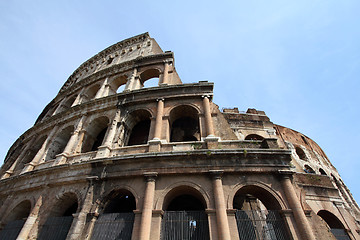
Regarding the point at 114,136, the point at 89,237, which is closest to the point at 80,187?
the point at 89,237

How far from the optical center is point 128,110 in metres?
10.2

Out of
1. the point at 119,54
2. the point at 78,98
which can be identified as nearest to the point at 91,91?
the point at 78,98

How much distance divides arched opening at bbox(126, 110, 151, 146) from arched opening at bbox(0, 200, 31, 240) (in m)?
5.93

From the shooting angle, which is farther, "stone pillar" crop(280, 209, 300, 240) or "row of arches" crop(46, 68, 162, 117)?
"row of arches" crop(46, 68, 162, 117)

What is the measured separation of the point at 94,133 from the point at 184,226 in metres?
7.85

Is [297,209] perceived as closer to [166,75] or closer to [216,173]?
[216,173]

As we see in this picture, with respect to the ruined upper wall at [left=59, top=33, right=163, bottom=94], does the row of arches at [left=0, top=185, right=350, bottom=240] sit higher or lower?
lower

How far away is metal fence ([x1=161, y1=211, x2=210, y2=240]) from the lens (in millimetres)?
5961

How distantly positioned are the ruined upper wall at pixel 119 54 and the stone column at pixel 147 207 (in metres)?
11.0

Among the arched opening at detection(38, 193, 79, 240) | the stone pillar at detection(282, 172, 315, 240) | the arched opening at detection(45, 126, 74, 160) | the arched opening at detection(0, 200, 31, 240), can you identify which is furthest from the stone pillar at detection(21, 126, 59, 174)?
the stone pillar at detection(282, 172, 315, 240)

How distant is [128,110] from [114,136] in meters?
1.78

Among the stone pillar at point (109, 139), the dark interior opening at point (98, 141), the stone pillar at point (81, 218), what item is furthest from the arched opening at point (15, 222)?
the stone pillar at point (109, 139)

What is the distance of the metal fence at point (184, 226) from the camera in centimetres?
596

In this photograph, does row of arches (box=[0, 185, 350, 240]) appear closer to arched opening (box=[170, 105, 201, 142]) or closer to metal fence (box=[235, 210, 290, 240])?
metal fence (box=[235, 210, 290, 240])
